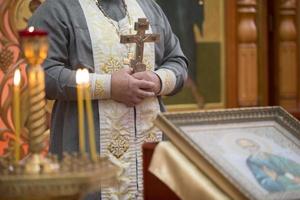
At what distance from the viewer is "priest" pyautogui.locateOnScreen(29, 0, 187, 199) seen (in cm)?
239

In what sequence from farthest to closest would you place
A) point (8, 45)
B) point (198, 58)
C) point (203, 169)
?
point (198, 58) < point (8, 45) < point (203, 169)

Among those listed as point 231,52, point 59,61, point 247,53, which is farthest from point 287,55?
point 59,61

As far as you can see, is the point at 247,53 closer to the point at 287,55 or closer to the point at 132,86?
the point at 287,55

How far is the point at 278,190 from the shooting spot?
1860 mm

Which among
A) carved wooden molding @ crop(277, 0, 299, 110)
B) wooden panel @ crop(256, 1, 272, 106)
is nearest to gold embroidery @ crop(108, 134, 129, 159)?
wooden panel @ crop(256, 1, 272, 106)

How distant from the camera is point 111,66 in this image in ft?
8.21

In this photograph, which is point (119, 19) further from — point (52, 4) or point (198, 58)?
point (198, 58)

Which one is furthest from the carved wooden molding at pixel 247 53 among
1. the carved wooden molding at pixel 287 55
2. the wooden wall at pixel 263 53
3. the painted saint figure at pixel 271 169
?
the painted saint figure at pixel 271 169

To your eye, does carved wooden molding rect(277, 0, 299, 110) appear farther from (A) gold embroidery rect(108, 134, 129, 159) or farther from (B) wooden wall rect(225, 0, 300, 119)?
(A) gold embroidery rect(108, 134, 129, 159)

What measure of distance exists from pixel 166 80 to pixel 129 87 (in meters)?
0.15

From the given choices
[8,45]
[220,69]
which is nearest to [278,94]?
[220,69]

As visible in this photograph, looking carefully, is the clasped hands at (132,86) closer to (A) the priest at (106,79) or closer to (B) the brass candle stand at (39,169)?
(A) the priest at (106,79)

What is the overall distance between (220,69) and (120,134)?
292cm

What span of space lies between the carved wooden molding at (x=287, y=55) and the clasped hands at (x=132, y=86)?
10.5ft
